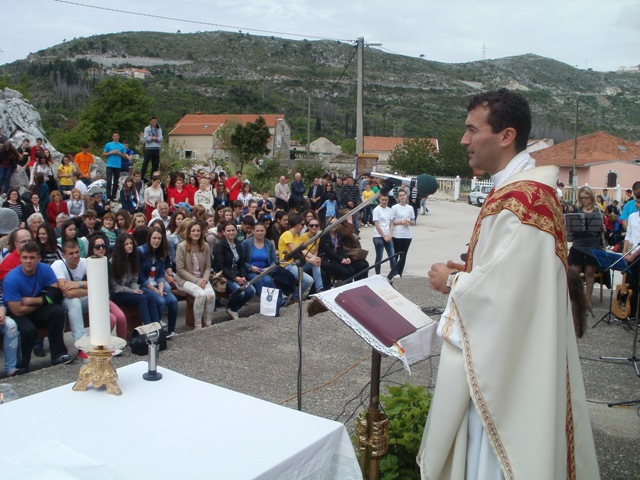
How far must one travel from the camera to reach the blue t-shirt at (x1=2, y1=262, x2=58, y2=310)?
616 centimetres

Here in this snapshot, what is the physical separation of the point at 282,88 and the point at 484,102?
384 ft

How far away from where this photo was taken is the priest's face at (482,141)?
2.72 m

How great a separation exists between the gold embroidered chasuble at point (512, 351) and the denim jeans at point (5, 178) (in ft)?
41.3

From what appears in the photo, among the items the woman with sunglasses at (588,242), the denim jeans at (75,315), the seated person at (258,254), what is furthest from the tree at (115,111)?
the denim jeans at (75,315)

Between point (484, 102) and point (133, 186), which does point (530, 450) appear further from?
point (133, 186)

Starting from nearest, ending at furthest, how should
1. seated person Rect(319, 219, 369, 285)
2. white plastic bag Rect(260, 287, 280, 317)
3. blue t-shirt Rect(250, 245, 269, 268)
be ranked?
white plastic bag Rect(260, 287, 280, 317)
blue t-shirt Rect(250, 245, 269, 268)
seated person Rect(319, 219, 369, 285)

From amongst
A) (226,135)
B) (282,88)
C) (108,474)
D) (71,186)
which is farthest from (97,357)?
(282,88)

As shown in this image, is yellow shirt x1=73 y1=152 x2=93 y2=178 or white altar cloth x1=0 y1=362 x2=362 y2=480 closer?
white altar cloth x1=0 y1=362 x2=362 y2=480

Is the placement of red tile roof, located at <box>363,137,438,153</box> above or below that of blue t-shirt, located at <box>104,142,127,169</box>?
below

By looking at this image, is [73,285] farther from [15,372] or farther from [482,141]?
[482,141]

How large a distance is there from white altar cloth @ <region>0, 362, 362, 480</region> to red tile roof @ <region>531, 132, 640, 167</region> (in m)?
55.7

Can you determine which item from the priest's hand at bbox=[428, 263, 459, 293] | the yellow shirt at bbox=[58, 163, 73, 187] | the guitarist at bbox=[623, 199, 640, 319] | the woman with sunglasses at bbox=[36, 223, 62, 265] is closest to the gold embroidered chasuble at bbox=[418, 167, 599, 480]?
the priest's hand at bbox=[428, 263, 459, 293]

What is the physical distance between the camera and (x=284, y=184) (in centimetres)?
1811

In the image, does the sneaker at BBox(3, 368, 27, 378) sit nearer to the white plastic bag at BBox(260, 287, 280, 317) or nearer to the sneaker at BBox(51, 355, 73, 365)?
the sneaker at BBox(51, 355, 73, 365)
